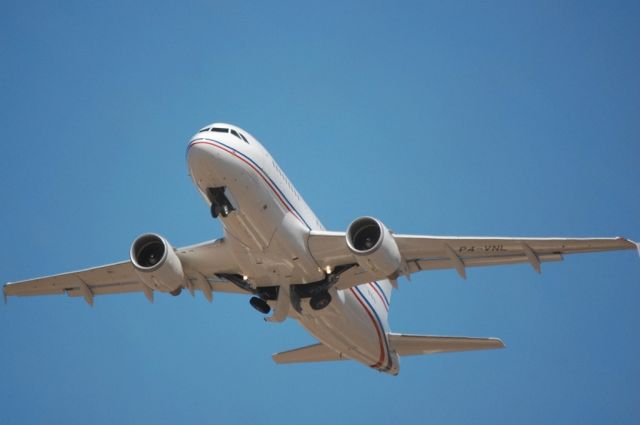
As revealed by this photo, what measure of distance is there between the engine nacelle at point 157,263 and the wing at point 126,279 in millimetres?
708

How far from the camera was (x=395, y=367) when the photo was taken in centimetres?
3158

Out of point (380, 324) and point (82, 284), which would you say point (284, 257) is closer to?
point (380, 324)

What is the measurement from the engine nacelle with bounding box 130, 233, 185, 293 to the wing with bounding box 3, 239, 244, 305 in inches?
27.9

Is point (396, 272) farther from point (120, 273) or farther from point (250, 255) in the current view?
point (120, 273)

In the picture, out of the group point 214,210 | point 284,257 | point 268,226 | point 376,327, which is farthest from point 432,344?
point 214,210

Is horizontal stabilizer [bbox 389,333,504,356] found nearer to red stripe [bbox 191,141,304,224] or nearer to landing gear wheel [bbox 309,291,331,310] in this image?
landing gear wheel [bbox 309,291,331,310]

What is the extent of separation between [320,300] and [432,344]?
572cm

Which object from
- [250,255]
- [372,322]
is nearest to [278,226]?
[250,255]

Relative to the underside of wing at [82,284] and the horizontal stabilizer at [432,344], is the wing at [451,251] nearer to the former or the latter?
the horizontal stabilizer at [432,344]

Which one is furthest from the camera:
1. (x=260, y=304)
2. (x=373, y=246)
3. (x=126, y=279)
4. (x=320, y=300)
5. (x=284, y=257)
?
(x=126, y=279)

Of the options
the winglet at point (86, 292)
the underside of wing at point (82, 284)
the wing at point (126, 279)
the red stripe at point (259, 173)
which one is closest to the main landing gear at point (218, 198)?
the red stripe at point (259, 173)

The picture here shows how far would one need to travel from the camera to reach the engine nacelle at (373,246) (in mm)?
25156

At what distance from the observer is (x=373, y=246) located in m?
25.5

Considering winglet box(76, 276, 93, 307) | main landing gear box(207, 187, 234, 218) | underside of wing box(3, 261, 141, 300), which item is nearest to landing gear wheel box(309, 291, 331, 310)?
main landing gear box(207, 187, 234, 218)
